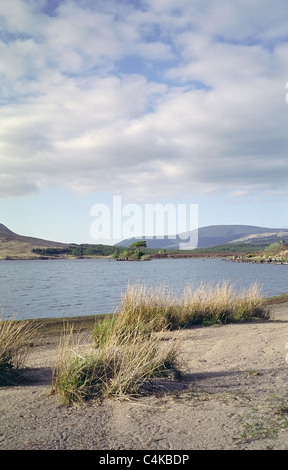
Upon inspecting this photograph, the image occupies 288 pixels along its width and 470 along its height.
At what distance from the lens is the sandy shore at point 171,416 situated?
4270 millimetres

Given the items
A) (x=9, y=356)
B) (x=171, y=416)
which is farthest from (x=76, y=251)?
(x=171, y=416)

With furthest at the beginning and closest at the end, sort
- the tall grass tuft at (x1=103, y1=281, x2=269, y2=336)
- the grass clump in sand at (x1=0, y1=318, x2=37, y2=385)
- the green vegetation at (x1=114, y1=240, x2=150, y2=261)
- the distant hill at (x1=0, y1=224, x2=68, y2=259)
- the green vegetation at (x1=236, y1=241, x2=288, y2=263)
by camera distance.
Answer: the green vegetation at (x1=114, y1=240, x2=150, y2=261), the distant hill at (x1=0, y1=224, x2=68, y2=259), the green vegetation at (x1=236, y1=241, x2=288, y2=263), the tall grass tuft at (x1=103, y1=281, x2=269, y2=336), the grass clump in sand at (x1=0, y1=318, x2=37, y2=385)

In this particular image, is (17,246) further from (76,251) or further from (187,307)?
(187,307)

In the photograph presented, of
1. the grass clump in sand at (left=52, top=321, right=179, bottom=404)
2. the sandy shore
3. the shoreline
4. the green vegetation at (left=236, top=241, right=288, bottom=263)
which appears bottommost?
the shoreline

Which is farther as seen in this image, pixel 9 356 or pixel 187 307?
pixel 187 307

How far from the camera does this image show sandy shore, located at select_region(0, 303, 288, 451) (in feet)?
14.0

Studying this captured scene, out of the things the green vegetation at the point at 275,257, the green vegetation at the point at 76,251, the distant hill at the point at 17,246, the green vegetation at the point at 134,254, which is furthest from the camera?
the green vegetation at the point at 76,251

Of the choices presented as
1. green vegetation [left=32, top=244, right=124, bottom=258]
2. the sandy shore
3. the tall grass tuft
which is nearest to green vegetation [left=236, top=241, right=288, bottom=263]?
green vegetation [left=32, top=244, right=124, bottom=258]

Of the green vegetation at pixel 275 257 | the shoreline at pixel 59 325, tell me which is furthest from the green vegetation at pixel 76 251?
the shoreline at pixel 59 325

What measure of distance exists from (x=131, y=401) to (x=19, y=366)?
2415 millimetres

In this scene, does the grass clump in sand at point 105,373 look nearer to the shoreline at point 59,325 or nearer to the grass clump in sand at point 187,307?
the grass clump in sand at point 187,307

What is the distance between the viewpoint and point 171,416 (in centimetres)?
493

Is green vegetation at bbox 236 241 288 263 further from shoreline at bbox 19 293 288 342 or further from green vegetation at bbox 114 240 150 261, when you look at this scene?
shoreline at bbox 19 293 288 342
